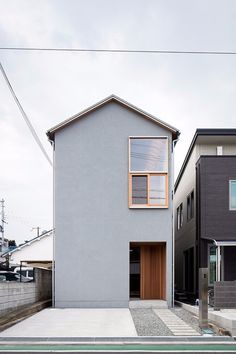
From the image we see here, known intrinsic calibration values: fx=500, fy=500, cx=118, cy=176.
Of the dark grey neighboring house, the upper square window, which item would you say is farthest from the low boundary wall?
the upper square window

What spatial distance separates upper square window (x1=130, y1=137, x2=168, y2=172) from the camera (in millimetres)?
18266

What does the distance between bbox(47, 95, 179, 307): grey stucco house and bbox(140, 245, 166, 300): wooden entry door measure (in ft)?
0.18

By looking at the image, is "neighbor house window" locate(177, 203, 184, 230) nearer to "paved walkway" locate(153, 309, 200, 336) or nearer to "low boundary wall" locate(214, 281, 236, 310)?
"paved walkway" locate(153, 309, 200, 336)

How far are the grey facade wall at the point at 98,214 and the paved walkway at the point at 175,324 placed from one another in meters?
2.02

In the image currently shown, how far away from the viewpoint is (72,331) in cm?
1193

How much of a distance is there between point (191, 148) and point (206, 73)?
9916mm

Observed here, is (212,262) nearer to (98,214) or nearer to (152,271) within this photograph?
(152,271)

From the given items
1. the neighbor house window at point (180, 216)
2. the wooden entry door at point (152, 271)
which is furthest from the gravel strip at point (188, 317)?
the neighbor house window at point (180, 216)

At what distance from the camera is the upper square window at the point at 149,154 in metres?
18.3

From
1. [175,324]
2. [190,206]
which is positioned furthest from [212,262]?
[175,324]

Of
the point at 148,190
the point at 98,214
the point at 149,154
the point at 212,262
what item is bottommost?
the point at 212,262

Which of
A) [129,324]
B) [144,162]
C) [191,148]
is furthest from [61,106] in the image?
[191,148]

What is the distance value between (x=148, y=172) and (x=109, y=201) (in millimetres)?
1771

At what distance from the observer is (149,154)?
18391 millimetres
